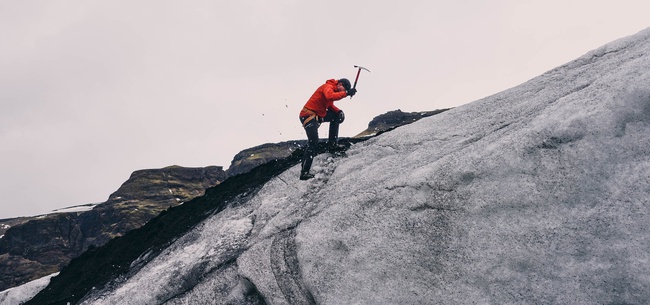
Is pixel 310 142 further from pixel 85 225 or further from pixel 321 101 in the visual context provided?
pixel 85 225

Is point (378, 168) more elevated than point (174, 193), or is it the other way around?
point (174, 193)

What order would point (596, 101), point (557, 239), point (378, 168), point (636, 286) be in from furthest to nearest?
point (378, 168), point (596, 101), point (557, 239), point (636, 286)

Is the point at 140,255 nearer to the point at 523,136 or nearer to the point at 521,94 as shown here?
the point at 523,136

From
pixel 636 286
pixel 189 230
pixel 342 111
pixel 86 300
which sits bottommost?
pixel 636 286

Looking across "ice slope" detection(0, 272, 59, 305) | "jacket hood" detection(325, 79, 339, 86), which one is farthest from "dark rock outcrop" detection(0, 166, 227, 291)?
"jacket hood" detection(325, 79, 339, 86)

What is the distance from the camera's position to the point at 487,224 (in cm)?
1070

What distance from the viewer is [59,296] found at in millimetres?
18109

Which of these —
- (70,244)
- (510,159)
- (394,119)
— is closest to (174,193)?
(70,244)

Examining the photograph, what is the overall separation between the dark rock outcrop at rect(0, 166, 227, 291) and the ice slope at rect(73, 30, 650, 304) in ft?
416

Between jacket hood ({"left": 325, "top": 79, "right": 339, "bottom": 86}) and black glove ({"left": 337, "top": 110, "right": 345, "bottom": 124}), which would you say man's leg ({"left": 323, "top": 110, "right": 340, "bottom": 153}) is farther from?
jacket hood ({"left": 325, "top": 79, "right": 339, "bottom": 86})

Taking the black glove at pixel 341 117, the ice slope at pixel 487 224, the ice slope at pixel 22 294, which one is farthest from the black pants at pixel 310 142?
the ice slope at pixel 22 294

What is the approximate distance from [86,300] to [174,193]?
147696mm

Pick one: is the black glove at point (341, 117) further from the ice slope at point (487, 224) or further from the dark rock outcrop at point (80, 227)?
the dark rock outcrop at point (80, 227)

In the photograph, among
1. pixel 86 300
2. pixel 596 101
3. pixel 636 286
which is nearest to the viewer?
pixel 636 286
